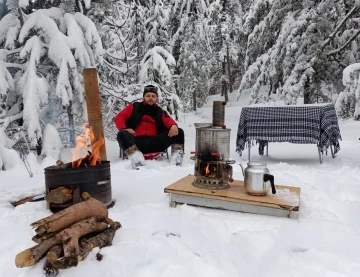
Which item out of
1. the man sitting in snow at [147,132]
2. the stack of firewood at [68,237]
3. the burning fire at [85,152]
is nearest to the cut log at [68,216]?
the stack of firewood at [68,237]

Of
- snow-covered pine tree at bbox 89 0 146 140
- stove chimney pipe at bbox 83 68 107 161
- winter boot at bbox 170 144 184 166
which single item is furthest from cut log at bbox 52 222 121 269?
snow-covered pine tree at bbox 89 0 146 140

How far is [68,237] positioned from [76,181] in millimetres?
890

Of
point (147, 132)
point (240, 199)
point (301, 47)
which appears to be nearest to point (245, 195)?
point (240, 199)

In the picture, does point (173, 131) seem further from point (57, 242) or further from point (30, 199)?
point (57, 242)

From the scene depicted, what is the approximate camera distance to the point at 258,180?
8.95 feet

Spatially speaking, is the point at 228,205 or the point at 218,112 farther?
the point at 218,112

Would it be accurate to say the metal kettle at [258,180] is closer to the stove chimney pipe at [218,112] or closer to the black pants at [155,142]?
the stove chimney pipe at [218,112]

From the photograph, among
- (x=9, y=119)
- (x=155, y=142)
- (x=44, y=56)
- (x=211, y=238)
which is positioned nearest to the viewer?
(x=211, y=238)

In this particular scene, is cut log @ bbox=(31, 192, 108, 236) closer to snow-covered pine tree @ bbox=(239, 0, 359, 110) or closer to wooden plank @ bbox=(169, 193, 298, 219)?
wooden plank @ bbox=(169, 193, 298, 219)

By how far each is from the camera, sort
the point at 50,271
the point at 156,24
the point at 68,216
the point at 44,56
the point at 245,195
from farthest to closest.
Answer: the point at 156,24 < the point at 44,56 < the point at 245,195 < the point at 68,216 < the point at 50,271

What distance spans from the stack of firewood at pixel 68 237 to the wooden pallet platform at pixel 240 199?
0.74m

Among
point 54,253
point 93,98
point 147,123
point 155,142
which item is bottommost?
point 54,253

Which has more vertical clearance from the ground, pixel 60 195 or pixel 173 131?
pixel 173 131

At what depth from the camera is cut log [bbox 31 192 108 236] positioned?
1.95 meters
